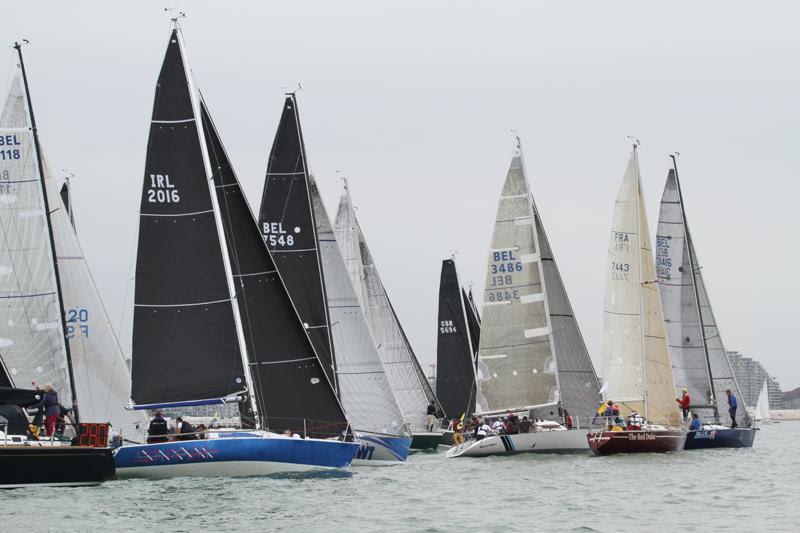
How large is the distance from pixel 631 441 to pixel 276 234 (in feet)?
36.8

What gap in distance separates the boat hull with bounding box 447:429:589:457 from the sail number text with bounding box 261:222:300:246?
27.6ft

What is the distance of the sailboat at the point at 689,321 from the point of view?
4581cm

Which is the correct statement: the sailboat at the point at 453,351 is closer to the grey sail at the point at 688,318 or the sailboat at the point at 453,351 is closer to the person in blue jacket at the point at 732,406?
the grey sail at the point at 688,318

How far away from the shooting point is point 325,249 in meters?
37.8

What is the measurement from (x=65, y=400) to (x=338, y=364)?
978cm

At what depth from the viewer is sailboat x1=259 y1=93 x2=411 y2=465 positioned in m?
Result: 34.9

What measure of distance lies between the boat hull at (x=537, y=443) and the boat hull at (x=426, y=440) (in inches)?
340

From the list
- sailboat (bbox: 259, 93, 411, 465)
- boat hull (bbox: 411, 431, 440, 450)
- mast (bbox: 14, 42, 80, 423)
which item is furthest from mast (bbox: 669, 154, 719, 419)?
mast (bbox: 14, 42, 80, 423)

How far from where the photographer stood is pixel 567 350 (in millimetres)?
42156

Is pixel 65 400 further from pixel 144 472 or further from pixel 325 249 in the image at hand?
pixel 325 249

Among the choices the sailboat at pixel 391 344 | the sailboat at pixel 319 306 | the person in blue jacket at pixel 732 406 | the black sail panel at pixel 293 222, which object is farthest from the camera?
the sailboat at pixel 391 344

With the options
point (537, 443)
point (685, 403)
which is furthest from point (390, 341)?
point (685, 403)

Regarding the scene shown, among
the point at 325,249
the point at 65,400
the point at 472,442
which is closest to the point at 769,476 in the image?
the point at 472,442

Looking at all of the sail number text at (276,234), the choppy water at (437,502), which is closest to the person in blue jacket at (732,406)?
the choppy water at (437,502)
